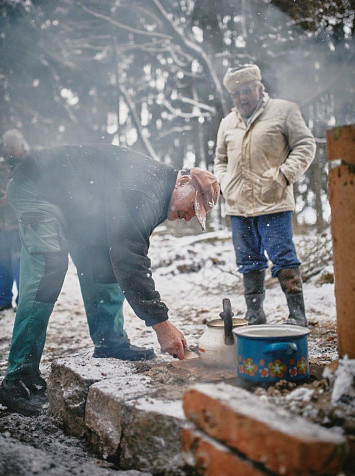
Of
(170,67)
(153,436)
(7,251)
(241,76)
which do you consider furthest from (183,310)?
(170,67)

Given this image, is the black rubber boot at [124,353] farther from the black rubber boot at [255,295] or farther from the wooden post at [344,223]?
the wooden post at [344,223]

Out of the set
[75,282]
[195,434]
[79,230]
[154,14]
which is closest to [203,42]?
[154,14]

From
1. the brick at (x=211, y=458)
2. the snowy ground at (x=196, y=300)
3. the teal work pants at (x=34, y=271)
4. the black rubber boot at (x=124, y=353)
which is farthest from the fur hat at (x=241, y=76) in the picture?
the brick at (x=211, y=458)

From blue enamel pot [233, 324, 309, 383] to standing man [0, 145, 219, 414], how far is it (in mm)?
538

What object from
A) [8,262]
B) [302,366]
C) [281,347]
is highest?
[8,262]

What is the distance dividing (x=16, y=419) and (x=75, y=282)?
5.43 metres

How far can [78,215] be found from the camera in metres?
2.74

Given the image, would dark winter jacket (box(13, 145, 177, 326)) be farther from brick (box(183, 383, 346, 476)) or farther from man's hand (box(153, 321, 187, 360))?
brick (box(183, 383, 346, 476))

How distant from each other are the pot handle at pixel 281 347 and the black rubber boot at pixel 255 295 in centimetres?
197

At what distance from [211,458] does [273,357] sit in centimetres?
56

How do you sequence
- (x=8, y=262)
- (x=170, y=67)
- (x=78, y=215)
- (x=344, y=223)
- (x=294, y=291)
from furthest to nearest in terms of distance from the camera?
1. (x=170, y=67)
2. (x=8, y=262)
3. (x=294, y=291)
4. (x=78, y=215)
5. (x=344, y=223)

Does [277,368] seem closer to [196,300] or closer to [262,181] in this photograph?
[262,181]

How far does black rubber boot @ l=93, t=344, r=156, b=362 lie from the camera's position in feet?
9.45

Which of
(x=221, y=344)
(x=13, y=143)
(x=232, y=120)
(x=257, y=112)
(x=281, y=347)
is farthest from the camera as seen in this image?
(x=13, y=143)
